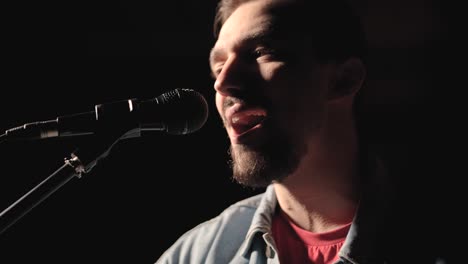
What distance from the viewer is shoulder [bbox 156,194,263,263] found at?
2.02 metres

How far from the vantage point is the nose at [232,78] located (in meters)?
1.73

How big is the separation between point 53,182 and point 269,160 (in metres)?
0.79

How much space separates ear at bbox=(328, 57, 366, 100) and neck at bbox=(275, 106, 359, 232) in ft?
0.40

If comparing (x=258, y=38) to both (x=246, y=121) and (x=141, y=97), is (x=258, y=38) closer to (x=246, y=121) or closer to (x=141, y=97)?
(x=246, y=121)

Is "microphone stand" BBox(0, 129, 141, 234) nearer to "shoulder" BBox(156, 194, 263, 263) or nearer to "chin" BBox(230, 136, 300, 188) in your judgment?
"chin" BBox(230, 136, 300, 188)

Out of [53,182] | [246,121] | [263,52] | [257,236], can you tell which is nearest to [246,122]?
[246,121]


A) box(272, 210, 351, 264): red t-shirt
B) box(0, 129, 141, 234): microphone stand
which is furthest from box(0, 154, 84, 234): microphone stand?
box(272, 210, 351, 264): red t-shirt

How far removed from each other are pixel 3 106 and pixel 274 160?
4.80 ft

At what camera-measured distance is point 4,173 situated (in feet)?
7.44

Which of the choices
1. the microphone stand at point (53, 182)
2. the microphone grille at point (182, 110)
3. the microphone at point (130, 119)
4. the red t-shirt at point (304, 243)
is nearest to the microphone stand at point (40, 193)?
the microphone stand at point (53, 182)

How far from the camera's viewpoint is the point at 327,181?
1797 mm

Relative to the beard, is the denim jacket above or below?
below

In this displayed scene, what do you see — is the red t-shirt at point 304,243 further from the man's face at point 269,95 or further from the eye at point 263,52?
the eye at point 263,52

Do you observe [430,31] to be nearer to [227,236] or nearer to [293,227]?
[293,227]
